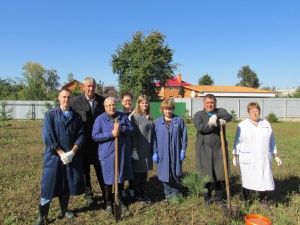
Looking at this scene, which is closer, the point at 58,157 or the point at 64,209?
the point at 58,157

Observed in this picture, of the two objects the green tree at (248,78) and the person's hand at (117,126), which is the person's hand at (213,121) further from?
the green tree at (248,78)

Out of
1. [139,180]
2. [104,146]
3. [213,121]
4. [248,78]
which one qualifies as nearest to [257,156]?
[213,121]

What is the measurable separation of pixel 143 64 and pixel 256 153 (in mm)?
30661

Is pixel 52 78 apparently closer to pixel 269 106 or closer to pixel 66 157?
pixel 269 106

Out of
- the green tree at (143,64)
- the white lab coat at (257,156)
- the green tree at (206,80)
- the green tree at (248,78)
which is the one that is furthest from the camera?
the green tree at (248,78)

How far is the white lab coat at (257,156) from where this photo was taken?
406cm

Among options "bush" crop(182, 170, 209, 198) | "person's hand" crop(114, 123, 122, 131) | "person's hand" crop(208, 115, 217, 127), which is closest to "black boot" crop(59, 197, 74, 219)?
"person's hand" crop(114, 123, 122, 131)

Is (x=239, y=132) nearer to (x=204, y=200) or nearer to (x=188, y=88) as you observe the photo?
(x=204, y=200)

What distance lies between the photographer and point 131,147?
170 inches

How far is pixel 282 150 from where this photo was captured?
941cm

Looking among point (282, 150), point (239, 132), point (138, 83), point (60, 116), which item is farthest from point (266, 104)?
point (60, 116)

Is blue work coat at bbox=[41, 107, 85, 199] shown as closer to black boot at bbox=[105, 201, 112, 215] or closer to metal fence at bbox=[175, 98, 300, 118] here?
black boot at bbox=[105, 201, 112, 215]

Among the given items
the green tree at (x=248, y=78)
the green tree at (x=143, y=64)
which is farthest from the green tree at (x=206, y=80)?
the green tree at (x=143, y=64)

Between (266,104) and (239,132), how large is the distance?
24.8 meters
